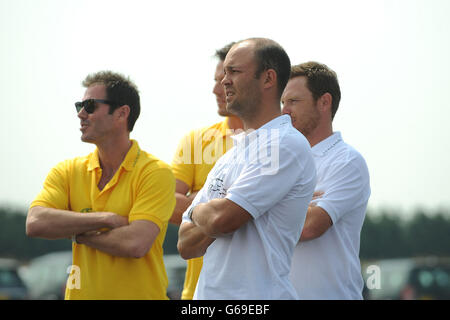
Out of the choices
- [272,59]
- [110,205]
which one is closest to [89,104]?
[110,205]

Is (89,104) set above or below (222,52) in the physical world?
below

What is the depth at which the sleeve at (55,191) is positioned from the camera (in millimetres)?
5391

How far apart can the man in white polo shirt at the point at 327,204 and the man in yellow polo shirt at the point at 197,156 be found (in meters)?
0.98

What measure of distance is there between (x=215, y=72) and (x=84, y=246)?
90.0 inches

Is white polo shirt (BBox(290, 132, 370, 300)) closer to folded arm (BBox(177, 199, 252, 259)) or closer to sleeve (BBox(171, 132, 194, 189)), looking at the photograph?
folded arm (BBox(177, 199, 252, 259))

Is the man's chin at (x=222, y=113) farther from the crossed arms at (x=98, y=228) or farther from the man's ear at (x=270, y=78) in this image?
the man's ear at (x=270, y=78)

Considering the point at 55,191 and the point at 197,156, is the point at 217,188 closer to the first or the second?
the point at 55,191

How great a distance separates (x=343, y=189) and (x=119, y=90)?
203 centimetres

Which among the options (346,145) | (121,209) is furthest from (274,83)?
(121,209)

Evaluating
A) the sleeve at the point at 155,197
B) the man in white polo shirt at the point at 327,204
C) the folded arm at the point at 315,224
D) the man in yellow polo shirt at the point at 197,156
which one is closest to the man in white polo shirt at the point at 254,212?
the folded arm at the point at 315,224

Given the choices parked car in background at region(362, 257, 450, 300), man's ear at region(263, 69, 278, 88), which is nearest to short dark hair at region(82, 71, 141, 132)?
man's ear at region(263, 69, 278, 88)

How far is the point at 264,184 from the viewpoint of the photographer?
3.84 m

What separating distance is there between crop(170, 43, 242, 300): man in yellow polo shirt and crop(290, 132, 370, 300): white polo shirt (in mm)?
1325
